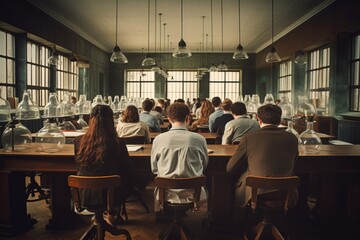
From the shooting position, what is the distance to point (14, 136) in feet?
11.6

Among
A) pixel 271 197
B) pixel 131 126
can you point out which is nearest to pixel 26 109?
pixel 131 126

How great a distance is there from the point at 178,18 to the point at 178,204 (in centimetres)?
758

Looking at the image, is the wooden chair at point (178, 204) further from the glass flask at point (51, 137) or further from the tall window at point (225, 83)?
the tall window at point (225, 83)

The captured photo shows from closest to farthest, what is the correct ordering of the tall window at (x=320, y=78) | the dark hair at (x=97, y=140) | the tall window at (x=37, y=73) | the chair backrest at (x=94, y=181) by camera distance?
the chair backrest at (x=94, y=181)
the dark hair at (x=97, y=140)
the tall window at (x=37, y=73)
the tall window at (x=320, y=78)

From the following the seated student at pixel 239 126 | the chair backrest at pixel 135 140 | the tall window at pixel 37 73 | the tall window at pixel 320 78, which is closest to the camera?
the chair backrest at pixel 135 140

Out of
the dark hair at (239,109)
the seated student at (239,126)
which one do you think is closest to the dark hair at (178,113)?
the seated student at (239,126)

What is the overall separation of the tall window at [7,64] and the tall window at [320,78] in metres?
7.20

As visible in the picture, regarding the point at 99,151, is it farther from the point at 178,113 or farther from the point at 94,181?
the point at 178,113

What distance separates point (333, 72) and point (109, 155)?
21.5 ft

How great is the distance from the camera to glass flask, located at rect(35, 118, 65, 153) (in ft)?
11.1

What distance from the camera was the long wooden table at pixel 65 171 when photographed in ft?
10.6

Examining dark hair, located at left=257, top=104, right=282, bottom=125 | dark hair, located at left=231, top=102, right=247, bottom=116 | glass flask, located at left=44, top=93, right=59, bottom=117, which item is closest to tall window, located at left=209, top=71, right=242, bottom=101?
dark hair, located at left=231, top=102, right=247, bottom=116

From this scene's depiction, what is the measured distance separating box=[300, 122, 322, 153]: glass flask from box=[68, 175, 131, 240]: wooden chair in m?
1.94

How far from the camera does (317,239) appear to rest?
11.0 feet
